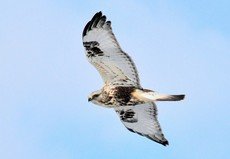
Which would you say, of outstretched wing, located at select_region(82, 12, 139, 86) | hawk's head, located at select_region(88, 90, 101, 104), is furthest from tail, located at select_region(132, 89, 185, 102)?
hawk's head, located at select_region(88, 90, 101, 104)

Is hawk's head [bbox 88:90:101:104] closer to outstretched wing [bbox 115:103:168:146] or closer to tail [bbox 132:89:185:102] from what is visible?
tail [bbox 132:89:185:102]

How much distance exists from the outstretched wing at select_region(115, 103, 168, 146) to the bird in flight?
12 cm

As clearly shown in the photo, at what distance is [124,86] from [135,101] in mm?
519

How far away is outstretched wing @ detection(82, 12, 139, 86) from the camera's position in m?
21.0

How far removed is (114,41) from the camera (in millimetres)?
21094

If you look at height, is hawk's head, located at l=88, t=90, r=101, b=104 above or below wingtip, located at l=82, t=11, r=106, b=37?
below

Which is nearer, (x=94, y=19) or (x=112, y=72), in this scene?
(x=94, y=19)

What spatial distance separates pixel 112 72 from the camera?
Result: 21766 mm

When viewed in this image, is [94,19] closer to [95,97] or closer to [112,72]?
[112,72]

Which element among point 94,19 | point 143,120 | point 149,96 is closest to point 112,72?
point 149,96

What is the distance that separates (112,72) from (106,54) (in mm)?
623

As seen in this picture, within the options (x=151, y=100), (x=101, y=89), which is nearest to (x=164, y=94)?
(x=151, y=100)

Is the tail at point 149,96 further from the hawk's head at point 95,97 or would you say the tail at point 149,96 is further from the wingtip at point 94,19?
the wingtip at point 94,19

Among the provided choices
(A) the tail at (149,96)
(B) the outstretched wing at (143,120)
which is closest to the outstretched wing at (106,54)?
(A) the tail at (149,96)
